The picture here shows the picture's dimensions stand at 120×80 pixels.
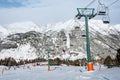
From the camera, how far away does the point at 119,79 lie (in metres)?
19.4

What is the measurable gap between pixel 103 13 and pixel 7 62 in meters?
151

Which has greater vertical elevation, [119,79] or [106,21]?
[106,21]

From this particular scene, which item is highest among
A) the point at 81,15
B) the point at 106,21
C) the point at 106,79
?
the point at 81,15

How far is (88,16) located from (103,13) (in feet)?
39.1

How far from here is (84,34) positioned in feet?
133

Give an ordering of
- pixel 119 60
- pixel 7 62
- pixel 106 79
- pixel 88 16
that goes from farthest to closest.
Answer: pixel 7 62
pixel 119 60
pixel 88 16
pixel 106 79

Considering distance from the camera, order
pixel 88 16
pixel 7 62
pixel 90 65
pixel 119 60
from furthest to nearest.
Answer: pixel 7 62, pixel 119 60, pixel 88 16, pixel 90 65

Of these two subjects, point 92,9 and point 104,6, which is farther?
point 92,9

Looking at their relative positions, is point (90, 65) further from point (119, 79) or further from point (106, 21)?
point (119, 79)

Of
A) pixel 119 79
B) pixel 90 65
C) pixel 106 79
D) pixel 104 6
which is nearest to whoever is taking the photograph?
pixel 119 79

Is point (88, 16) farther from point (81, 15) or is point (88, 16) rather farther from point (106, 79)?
point (106, 79)

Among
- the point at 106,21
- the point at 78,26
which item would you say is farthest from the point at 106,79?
the point at 78,26

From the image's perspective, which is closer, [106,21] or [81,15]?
[106,21]

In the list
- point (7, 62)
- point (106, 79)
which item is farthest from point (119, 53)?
point (7, 62)
